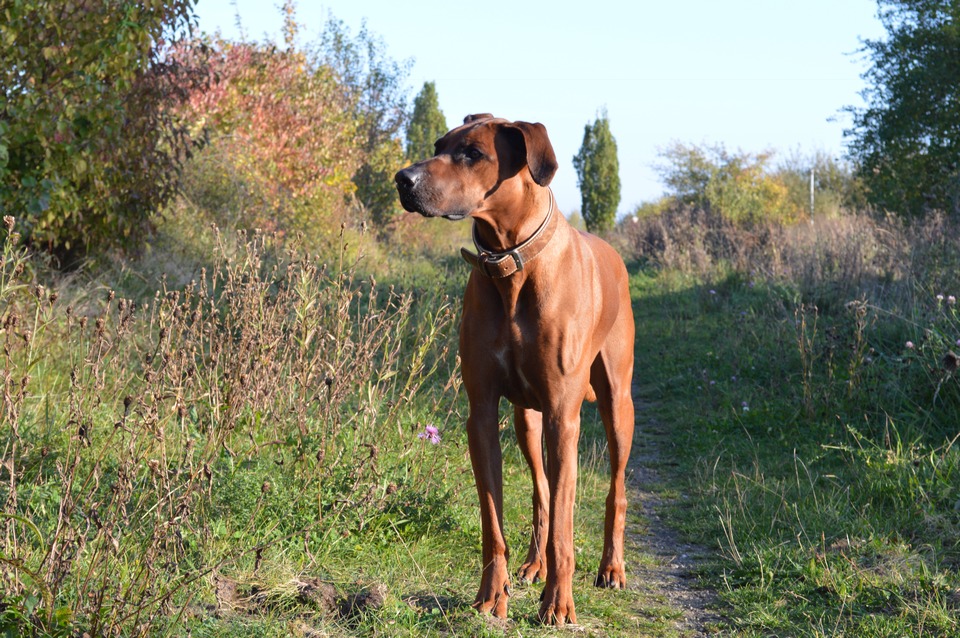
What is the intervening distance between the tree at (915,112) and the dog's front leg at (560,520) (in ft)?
37.3

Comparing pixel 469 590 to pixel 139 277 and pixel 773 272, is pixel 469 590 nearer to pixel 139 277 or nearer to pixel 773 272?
pixel 139 277

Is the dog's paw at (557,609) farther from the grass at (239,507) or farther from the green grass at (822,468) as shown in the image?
the green grass at (822,468)

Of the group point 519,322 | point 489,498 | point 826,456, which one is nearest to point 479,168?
point 519,322

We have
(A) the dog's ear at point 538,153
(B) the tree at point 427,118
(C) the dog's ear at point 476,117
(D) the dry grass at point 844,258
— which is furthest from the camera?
(B) the tree at point 427,118

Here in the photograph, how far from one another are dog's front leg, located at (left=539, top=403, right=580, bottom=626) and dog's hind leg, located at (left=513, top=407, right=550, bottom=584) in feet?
1.40

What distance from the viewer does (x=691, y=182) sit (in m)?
25.2

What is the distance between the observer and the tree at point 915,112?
13.4m

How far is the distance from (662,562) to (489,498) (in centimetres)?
138

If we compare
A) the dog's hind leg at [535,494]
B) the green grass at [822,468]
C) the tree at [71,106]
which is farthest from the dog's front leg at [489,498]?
the tree at [71,106]

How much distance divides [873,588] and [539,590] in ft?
4.54

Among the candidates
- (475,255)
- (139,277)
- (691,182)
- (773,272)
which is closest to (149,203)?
(139,277)

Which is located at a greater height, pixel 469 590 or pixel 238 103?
pixel 238 103

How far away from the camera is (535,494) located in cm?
379

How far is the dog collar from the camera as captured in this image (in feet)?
10.7
